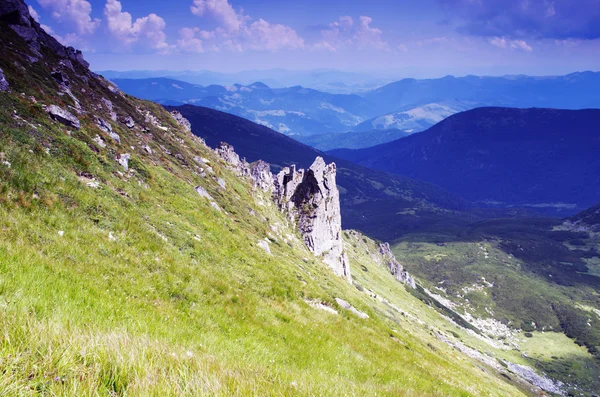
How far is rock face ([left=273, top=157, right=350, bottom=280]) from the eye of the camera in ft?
334

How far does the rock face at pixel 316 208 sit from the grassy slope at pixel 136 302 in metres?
76.4

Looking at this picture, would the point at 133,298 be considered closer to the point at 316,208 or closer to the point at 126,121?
the point at 126,121

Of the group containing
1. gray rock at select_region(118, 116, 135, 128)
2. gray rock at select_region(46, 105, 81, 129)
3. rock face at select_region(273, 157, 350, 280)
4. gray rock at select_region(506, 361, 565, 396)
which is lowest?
gray rock at select_region(506, 361, 565, 396)

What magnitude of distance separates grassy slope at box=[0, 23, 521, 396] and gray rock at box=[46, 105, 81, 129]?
39.4 inches

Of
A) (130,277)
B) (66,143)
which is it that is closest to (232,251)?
(130,277)

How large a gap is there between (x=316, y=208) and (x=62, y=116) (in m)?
89.3

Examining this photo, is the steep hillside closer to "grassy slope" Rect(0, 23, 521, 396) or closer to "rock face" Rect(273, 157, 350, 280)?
"grassy slope" Rect(0, 23, 521, 396)

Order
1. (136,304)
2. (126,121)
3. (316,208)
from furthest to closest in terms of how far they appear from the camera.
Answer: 1. (316,208)
2. (126,121)
3. (136,304)

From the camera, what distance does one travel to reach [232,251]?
74.1 feet

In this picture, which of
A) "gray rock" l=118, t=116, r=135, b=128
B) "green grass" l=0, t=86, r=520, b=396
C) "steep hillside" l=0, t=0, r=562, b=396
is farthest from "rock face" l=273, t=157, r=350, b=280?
"green grass" l=0, t=86, r=520, b=396

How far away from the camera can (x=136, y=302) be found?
9.70 m

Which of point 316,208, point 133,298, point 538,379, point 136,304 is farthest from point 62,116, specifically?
point 538,379

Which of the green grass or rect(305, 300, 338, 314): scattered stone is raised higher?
the green grass

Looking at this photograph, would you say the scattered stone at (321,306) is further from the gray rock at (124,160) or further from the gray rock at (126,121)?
the gray rock at (126,121)
